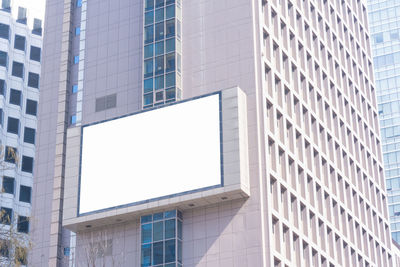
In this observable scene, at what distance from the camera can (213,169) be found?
6912cm

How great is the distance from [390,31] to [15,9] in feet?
339

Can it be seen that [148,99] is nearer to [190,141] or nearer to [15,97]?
[190,141]

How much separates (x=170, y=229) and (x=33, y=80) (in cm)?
4365

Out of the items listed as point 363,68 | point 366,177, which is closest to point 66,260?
point 366,177

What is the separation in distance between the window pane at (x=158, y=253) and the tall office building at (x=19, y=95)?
29379mm

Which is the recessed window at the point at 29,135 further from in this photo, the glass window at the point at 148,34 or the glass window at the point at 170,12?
the glass window at the point at 170,12

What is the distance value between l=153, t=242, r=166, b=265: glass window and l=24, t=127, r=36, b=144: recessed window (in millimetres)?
37191

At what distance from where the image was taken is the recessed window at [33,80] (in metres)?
106

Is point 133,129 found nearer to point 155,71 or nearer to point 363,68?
point 155,71

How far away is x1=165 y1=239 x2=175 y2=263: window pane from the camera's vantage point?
226 ft

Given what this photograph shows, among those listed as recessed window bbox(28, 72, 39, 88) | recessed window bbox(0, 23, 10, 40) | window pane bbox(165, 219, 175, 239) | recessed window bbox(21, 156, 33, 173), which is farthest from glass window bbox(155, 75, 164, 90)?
recessed window bbox(0, 23, 10, 40)

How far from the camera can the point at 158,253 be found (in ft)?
229

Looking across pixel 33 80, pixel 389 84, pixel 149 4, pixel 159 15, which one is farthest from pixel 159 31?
pixel 389 84

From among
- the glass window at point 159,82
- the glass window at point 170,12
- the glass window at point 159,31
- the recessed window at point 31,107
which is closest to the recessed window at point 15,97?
the recessed window at point 31,107
